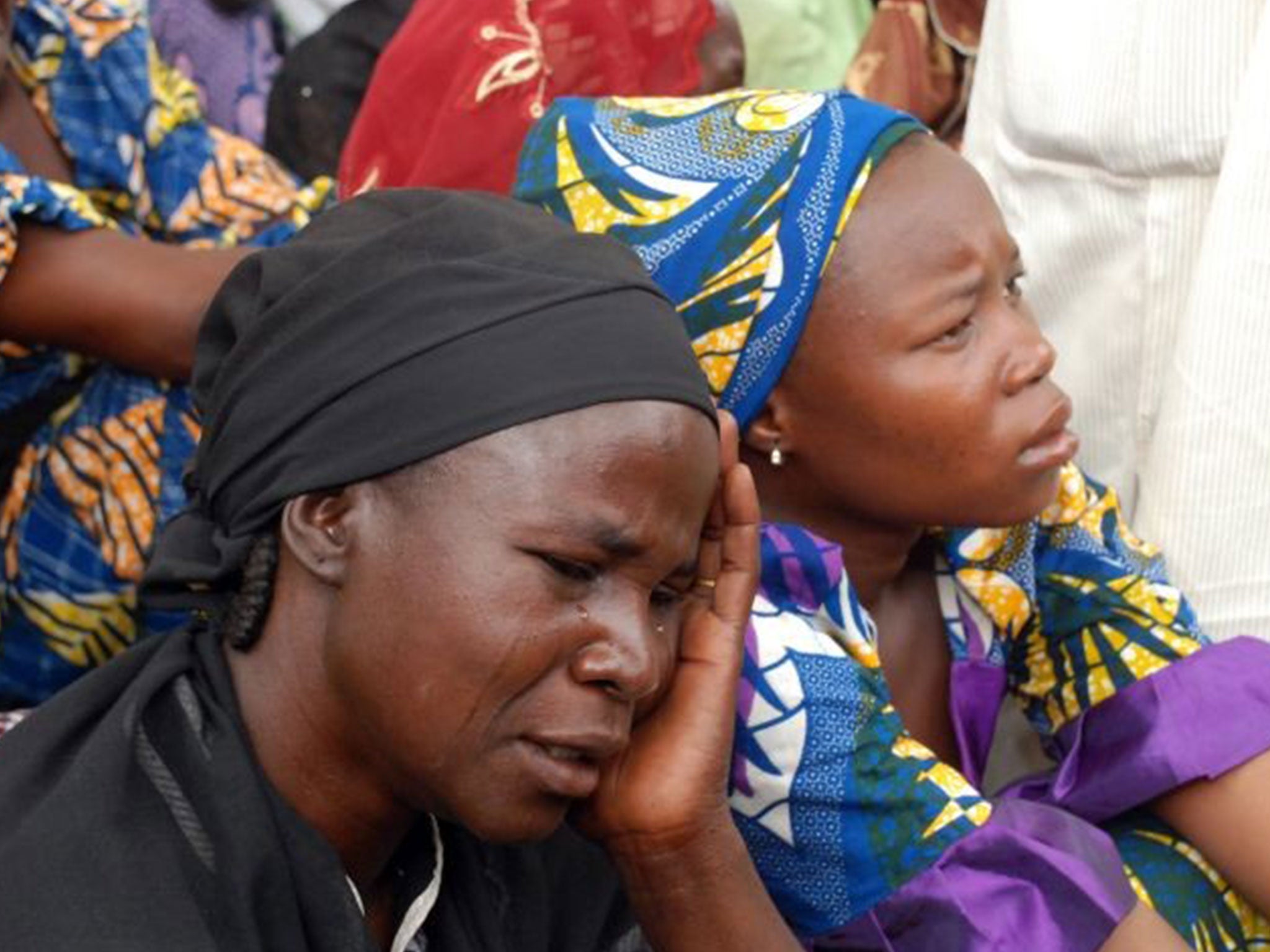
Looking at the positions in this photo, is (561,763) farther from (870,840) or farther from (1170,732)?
(1170,732)

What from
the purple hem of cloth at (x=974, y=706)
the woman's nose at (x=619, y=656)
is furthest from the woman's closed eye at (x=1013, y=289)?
the woman's nose at (x=619, y=656)

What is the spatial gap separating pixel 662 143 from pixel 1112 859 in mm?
1008

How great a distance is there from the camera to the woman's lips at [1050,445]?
8.43 feet

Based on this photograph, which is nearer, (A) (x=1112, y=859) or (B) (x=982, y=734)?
(A) (x=1112, y=859)

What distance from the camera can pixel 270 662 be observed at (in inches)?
79.3

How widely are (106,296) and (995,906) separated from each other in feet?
4.41

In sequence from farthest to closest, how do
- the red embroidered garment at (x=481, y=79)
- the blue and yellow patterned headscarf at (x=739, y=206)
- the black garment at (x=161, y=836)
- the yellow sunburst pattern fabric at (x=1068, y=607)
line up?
the red embroidered garment at (x=481, y=79)
the yellow sunburst pattern fabric at (x=1068, y=607)
the blue and yellow patterned headscarf at (x=739, y=206)
the black garment at (x=161, y=836)

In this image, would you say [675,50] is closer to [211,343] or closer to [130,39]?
[130,39]

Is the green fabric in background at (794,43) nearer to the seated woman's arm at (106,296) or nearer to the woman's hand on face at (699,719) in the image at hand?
the seated woman's arm at (106,296)

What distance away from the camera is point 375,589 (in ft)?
6.26

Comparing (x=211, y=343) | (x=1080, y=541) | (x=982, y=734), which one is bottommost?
(x=982, y=734)

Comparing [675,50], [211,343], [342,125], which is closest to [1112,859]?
[211,343]

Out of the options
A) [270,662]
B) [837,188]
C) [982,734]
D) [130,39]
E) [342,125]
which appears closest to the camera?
[270,662]

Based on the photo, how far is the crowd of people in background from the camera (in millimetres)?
1911
